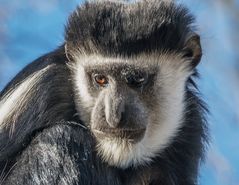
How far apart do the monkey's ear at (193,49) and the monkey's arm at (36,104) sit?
2.15ft

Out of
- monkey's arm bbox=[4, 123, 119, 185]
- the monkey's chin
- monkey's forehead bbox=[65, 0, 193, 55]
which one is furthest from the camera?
monkey's forehead bbox=[65, 0, 193, 55]

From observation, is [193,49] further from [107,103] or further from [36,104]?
[36,104]

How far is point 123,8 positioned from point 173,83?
0.50 meters

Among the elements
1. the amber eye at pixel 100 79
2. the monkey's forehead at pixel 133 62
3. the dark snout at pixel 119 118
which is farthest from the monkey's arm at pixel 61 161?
the monkey's forehead at pixel 133 62

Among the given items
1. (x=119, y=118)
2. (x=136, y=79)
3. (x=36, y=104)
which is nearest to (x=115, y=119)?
(x=119, y=118)

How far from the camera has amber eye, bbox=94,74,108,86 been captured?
4673 mm

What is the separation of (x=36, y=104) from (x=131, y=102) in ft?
1.76

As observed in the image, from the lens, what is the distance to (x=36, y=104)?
473cm

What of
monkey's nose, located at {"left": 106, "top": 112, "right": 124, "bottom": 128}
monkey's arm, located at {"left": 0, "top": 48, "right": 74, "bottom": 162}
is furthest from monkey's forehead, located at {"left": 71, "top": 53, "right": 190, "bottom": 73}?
monkey's nose, located at {"left": 106, "top": 112, "right": 124, "bottom": 128}

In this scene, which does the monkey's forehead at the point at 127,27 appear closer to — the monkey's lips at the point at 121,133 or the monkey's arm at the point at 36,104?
→ the monkey's arm at the point at 36,104

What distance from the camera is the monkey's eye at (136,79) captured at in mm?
4617

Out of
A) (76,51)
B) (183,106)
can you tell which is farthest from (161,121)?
(76,51)

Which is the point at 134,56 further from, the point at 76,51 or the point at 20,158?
the point at 20,158

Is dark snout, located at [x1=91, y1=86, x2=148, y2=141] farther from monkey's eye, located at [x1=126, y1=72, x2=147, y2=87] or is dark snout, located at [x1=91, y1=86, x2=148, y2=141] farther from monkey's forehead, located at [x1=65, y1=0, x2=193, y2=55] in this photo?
monkey's forehead, located at [x1=65, y1=0, x2=193, y2=55]
